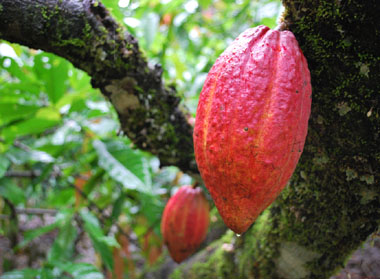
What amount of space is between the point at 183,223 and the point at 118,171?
0.29m

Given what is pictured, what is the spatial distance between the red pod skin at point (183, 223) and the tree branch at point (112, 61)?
5.3 inches

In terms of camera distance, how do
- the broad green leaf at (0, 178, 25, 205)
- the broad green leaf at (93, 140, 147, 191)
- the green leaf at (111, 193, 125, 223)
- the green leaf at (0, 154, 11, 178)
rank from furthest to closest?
1. the green leaf at (111, 193, 125, 223)
2. the broad green leaf at (0, 178, 25, 205)
3. the green leaf at (0, 154, 11, 178)
4. the broad green leaf at (93, 140, 147, 191)

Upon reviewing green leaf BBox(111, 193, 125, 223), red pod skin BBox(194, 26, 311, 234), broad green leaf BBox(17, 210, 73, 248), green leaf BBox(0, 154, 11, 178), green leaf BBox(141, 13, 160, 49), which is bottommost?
green leaf BBox(111, 193, 125, 223)

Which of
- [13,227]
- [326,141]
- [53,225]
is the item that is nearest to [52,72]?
[53,225]

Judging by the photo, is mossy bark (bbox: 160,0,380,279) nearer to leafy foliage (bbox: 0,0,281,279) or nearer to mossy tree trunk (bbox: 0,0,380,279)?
mossy tree trunk (bbox: 0,0,380,279)

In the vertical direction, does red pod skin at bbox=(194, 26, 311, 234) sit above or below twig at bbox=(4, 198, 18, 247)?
above

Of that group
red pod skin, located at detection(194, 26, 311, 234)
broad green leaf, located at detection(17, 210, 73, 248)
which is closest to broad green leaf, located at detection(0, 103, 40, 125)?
broad green leaf, located at detection(17, 210, 73, 248)

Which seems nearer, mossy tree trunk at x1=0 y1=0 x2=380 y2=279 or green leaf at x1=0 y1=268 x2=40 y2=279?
mossy tree trunk at x1=0 y1=0 x2=380 y2=279

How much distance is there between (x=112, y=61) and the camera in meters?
0.83

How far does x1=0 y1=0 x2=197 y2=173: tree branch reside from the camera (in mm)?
725

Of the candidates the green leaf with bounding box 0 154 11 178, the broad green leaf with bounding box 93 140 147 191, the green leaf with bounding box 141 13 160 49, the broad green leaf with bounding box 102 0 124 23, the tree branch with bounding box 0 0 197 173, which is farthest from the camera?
the green leaf with bounding box 141 13 160 49

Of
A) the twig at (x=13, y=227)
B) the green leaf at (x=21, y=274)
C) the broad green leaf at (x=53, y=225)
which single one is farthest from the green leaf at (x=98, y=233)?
the twig at (x=13, y=227)

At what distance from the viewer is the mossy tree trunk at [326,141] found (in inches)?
23.6

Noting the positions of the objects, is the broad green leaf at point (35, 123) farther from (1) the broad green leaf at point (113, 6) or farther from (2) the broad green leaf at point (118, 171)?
(1) the broad green leaf at point (113, 6)
